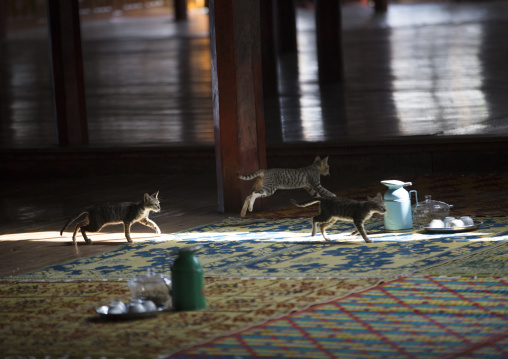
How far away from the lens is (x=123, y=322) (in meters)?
5.73

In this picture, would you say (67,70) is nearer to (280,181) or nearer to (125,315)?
(280,181)

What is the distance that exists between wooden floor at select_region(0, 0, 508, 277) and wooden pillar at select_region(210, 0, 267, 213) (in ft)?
1.36

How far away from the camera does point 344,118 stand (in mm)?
13969

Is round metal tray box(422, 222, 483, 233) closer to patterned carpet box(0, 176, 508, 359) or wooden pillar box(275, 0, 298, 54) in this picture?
patterned carpet box(0, 176, 508, 359)

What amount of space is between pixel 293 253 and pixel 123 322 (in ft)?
6.12

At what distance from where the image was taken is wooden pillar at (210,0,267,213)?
9.20 metres

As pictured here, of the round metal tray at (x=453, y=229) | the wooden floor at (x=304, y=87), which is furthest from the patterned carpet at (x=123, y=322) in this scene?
the wooden floor at (x=304, y=87)

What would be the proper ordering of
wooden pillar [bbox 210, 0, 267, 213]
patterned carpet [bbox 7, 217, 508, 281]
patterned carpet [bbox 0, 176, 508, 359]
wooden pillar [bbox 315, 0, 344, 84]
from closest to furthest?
patterned carpet [bbox 0, 176, 508, 359]
patterned carpet [bbox 7, 217, 508, 281]
wooden pillar [bbox 210, 0, 267, 213]
wooden pillar [bbox 315, 0, 344, 84]

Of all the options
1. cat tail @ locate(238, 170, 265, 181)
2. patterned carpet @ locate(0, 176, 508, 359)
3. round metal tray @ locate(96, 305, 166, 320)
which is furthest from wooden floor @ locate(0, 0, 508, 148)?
round metal tray @ locate(96, 305, 166, 320)

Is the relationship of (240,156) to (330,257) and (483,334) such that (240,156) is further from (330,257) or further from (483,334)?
(483,334)

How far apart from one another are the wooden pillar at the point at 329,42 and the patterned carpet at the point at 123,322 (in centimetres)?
1253

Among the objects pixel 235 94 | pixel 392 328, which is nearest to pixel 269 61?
pixel 235 94

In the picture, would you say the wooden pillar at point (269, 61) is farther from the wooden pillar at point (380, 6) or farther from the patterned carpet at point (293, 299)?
the wooden pillar at point (380, 6)

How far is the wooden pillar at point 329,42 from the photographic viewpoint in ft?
61.7
